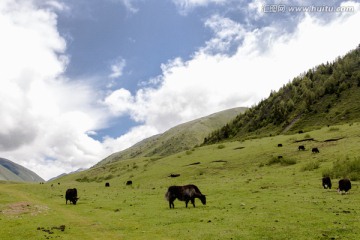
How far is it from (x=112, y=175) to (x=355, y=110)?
70.7 metres

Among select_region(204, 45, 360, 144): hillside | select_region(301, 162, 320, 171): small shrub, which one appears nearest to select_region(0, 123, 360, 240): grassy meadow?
select_region(301, 162, 320, 171): small shrub

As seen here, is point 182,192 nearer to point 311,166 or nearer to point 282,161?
point 311,166

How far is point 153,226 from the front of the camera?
24047mm

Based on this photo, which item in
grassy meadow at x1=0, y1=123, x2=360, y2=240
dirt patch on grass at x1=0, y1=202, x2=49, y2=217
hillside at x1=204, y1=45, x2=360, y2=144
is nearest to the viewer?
grassy meadow at x1=0, y1=123, x2=360, y2=240

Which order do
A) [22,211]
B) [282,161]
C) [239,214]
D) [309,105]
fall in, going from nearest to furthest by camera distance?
[239,214], [22,211], [282,161], [309,105]

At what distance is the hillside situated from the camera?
10456cm

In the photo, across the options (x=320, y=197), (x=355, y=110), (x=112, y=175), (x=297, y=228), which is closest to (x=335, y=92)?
(x=355, y=110)

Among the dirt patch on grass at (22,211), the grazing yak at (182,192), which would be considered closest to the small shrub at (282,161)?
the grazing yak at (182,192)

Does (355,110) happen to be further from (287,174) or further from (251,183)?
(251,183)

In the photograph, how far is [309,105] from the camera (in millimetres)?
120562

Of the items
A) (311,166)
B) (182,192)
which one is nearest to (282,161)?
(311,166)

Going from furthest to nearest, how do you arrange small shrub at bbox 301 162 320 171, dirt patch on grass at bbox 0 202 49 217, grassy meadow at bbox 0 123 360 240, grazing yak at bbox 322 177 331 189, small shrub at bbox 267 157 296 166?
small shrub at bbox 267 157 296 166, small shrub at bbox 301 162 320 171, grazing yak at bbox 322 177 331 189, dirt patch on grass at bbox 0 202 49 217, grassy meadow at bbox 0 123 360 240

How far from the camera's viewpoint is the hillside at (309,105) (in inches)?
4117

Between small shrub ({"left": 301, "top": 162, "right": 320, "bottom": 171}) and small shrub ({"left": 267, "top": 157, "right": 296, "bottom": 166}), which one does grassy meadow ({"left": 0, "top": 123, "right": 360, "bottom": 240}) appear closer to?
small shrub ({"left": 301, "top": 162, "right": 320, "bottom": 171})
